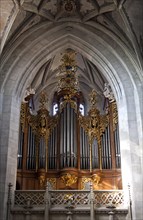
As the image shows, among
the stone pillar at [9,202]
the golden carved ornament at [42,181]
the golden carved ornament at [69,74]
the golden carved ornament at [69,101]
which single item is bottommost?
the stone pillar at [9,202]

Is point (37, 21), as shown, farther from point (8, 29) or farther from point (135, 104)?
point (135, 104)

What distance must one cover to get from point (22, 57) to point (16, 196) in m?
5.30

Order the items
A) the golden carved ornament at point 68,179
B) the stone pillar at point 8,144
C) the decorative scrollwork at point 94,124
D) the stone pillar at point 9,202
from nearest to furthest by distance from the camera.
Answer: the stone pillar at point 9,202 < the stone pillar at point 8,144 < the golden carved ornament at point 68,179 < the decorative scrollwork at point 94,124

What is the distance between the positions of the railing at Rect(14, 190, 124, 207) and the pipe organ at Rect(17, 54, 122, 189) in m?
1.96

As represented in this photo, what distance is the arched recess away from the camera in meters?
12.2

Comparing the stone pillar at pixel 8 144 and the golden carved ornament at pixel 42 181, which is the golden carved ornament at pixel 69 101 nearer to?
the stone pillar at pixel 8 144

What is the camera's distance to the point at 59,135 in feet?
49.1

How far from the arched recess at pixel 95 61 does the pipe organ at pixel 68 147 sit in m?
1.16

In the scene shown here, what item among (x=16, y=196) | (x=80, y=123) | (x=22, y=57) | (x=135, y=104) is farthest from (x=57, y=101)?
(x=16, y=196)

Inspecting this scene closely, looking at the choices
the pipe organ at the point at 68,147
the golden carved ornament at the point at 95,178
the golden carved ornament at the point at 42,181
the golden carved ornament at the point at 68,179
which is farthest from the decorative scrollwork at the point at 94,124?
the golden carved ornament at the point at 42,181

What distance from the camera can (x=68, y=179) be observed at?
13.9 m

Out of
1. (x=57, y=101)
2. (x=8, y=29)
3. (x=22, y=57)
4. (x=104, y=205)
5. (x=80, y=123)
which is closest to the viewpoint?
(x=104, y=205)

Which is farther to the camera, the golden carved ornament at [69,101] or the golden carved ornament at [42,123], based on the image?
the golden carved ornament at [69,101]

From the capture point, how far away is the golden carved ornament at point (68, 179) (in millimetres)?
13867
